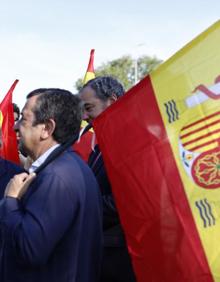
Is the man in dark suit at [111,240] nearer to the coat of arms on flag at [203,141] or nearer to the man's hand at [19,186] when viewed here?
the man's hand at [19,186]

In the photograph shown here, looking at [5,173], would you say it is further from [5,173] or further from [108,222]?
[108,222]

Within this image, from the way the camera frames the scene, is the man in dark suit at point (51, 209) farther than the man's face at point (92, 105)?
No

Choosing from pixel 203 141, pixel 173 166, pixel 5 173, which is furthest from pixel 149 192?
pixel 5 173

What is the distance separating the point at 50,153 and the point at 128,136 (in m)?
0.34

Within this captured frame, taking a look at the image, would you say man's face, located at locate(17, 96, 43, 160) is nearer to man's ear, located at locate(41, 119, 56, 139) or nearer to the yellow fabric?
man's ear, located at locate(41, 119, 56, 139)

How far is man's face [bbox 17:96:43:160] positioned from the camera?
2117mm

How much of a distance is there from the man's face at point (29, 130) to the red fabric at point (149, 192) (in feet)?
0.88

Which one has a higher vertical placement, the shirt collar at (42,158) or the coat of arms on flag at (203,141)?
the shirt collar at (42,158)

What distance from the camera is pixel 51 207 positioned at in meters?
1.88

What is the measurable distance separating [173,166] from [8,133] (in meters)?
2.99

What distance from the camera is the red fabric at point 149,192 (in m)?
1.82

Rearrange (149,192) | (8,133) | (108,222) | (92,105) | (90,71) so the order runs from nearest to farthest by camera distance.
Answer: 1. (149,192)
2. (108,222)
3. (92,105)
4. (8,133)
5. (90,71)

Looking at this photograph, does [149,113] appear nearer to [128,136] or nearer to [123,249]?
[128,136]

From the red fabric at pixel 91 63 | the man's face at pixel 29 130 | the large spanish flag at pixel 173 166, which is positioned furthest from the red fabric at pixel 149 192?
the red fabric at pixel 91 63
